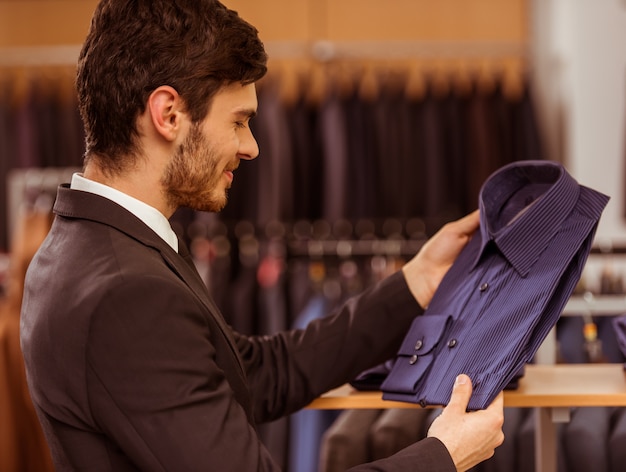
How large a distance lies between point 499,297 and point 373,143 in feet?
9.06

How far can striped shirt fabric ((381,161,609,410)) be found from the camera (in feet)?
5.19

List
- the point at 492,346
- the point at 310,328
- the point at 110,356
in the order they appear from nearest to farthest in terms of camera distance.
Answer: the point at 110,356 → the point at 492,346 → the point at 310,328

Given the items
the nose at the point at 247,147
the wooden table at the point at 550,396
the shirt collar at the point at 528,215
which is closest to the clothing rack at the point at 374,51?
the shirt collar at the point at 528,215

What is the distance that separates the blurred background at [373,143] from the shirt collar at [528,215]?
5.93 ft

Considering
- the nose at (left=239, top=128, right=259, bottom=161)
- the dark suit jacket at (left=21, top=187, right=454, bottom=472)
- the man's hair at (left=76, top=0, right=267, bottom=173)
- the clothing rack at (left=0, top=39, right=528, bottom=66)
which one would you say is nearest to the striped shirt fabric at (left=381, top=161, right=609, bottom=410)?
the dark suit jacket at (left=21, top=187, right=454, bottom=472)

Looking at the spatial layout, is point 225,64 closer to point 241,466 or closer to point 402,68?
point 241,466

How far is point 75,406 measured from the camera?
1.34 m

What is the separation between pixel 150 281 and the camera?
1.32 m

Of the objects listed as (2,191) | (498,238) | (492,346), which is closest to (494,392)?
(492,346)

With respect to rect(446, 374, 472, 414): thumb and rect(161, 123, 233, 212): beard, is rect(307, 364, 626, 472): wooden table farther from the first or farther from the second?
rect(161, 123, 233, 212): beard

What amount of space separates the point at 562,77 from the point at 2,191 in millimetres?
3041

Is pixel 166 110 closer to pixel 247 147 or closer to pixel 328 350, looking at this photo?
pixel 247 147

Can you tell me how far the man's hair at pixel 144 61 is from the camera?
4.61ft

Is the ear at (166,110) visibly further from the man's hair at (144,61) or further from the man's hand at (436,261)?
the man's hand at (436,261)
